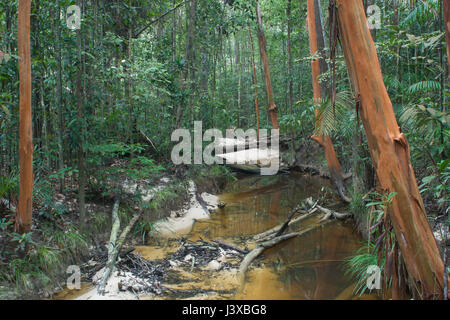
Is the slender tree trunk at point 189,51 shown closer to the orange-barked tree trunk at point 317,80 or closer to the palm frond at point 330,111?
the orange-barked tree trunk at point 317,80

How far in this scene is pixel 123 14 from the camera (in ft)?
20.8

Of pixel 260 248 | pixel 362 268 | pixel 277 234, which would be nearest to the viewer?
pixel 362 268

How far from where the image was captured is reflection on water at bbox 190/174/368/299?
158 inches

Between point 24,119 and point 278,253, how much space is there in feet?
12.8

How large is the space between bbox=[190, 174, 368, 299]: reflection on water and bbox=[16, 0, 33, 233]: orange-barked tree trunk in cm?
255

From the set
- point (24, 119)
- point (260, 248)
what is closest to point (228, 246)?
point (260, 248)

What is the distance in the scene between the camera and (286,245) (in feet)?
17.8

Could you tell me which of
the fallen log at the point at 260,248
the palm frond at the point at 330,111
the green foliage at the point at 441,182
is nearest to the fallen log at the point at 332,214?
the fallen log at the point at 260,248

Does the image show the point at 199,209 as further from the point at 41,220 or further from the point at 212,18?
the point at 212,18

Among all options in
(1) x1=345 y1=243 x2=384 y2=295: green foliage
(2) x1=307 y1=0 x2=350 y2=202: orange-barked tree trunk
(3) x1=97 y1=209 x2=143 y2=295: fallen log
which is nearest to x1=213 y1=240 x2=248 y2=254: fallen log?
(3) x1=97 y1=209 x2=143 y2=295: fallen log

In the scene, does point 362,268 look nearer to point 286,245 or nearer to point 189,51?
point 286,245

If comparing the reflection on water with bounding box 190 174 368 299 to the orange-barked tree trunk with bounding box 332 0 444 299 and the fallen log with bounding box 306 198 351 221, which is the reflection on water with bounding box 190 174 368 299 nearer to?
the fallen log with bounding box 306 198 351 221

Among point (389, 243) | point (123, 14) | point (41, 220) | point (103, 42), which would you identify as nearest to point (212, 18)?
point (123, 14)

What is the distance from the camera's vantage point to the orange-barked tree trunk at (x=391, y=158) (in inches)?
106
